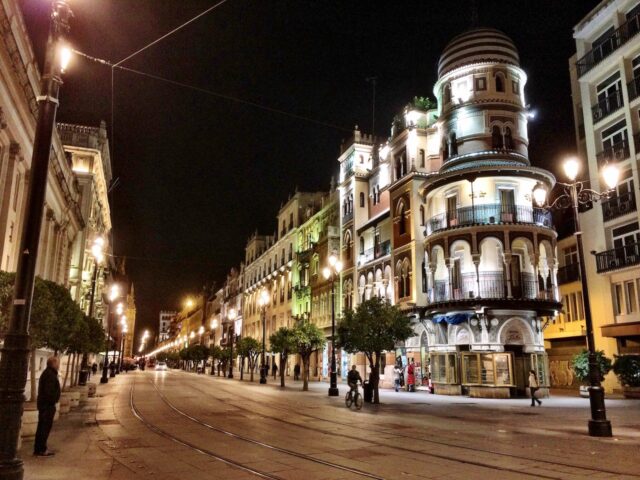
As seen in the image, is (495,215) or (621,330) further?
A: (495,215)

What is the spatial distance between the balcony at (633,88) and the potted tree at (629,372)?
Result: 1518 centimetres

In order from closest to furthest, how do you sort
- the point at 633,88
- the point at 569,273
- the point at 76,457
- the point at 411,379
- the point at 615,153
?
the point at 76,457 → the point at 633,88 → the point at 615,153 → the point at 411,379 → the point at 569,273

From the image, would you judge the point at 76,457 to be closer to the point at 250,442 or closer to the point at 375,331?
the point at 250,442

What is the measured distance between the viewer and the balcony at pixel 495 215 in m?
32.9

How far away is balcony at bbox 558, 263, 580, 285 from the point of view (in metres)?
39.1

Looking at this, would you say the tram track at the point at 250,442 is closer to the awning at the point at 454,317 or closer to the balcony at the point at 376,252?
the awning at the point at 454,317

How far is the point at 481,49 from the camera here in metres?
36.6

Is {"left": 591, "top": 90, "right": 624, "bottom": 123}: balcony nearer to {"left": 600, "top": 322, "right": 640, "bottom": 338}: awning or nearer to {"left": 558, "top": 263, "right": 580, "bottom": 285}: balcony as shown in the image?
{"left": 558, "top": 263, "right": 580, "bottom": 285}: balcony

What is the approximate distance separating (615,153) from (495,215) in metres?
8.55

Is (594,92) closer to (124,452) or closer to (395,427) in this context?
(395,427)

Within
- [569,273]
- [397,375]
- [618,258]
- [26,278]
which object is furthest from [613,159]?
[26,278]

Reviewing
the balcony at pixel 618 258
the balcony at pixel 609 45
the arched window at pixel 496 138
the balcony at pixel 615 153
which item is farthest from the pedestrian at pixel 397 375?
the balcony at pixel 609 45

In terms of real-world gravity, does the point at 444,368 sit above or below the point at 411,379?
above

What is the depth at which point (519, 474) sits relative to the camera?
9.56 metres
